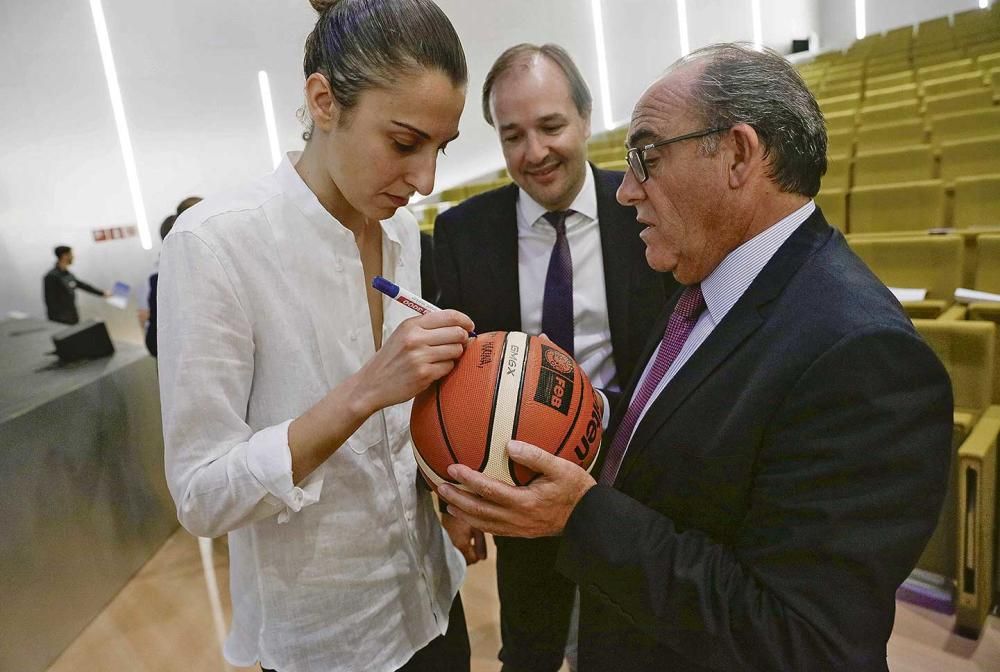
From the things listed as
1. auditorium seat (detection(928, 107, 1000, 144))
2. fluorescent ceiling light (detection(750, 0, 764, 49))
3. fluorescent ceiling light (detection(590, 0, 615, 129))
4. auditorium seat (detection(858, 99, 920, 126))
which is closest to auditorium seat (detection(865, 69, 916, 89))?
auditorium seat (detection(858, 99, 920, 126))

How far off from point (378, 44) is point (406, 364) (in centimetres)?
46

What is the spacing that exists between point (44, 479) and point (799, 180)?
274 centimetres

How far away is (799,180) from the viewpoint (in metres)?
0.94

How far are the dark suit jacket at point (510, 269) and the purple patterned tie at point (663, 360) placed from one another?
455 millimetres

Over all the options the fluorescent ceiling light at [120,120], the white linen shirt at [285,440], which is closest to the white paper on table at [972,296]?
the white linen shirt at [285,440]

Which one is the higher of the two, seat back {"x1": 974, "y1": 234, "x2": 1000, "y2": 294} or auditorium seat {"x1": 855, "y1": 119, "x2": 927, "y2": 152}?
auditorium seat {"x1": 855, "y1": 119, "x2": 927, "y2": 152}

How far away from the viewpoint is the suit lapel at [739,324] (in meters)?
0.91

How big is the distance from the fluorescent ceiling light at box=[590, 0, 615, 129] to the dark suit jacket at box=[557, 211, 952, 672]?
9069mm

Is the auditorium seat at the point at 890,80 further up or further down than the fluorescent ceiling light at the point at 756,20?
further down

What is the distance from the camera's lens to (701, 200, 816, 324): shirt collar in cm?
96

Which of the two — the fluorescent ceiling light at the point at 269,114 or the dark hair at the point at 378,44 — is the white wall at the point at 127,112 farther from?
the dark hair at the point at 378,44

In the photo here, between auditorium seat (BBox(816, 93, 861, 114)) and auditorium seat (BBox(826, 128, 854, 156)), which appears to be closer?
auditorium seat (BBox(826, 128, 854, 156))

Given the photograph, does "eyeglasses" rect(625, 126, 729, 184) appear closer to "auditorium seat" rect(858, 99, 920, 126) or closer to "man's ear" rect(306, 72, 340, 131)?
"man's ear" rect(306, 72, 340, 131)

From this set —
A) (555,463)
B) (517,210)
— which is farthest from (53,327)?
(555,463)
